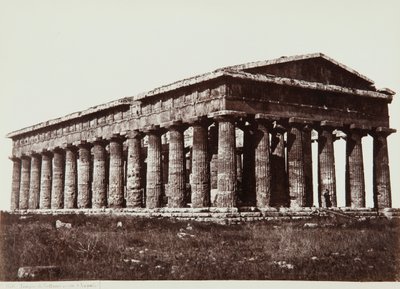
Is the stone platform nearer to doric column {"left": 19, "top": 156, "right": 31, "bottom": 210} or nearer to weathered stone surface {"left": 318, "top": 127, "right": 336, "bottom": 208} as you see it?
weathered stone surface {"left": 318, "top": 127, "right": 336, "bottom": 208}

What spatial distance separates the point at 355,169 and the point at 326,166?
179cm

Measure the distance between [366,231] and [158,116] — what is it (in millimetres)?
12738

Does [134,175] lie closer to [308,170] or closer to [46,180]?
[308,170]

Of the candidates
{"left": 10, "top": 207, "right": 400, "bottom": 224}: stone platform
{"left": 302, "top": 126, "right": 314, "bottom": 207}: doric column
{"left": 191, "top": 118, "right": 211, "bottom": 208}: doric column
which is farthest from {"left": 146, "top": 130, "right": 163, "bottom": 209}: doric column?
{"left": 302, "top": 126, "right": 314, "bottom": 207}: doric column

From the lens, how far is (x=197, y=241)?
18500 mm

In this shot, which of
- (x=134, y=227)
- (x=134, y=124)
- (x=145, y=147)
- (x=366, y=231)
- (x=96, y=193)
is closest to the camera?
(x=366, y=231)

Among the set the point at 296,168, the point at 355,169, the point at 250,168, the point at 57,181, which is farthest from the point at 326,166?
the point at 57,181

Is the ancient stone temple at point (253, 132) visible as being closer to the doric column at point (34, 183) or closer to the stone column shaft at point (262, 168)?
the stone column shaft at point (262, 168)

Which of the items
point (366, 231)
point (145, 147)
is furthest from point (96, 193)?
point (366, 231)

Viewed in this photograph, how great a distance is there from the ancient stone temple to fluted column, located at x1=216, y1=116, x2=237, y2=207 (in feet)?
0.14

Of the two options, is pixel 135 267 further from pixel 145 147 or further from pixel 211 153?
pixel 145 147

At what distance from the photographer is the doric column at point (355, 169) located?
28422 mm

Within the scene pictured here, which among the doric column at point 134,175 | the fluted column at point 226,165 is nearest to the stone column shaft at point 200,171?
the fluted column at point 226,165

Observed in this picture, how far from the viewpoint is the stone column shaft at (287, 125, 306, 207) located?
1040 inches
